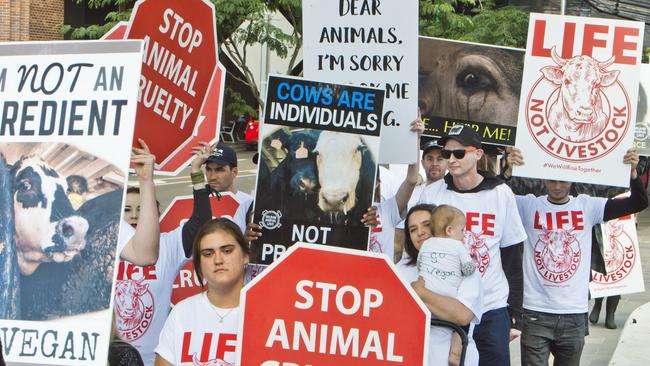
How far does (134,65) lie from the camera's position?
160 inches

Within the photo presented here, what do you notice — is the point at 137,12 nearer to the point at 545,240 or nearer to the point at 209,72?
the point at 209,72

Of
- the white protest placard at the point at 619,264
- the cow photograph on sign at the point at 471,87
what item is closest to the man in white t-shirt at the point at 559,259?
the cow photograph on sign at the point at 471,87

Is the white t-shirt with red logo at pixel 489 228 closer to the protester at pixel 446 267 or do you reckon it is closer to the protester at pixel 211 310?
the protester at pixel 446 267

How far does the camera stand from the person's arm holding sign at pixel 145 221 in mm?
4895

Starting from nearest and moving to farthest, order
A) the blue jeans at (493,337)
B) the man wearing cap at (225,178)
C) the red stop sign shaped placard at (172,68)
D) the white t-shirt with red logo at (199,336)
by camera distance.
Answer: the white t-shirt with red logo at (199,336), the red stop sign shaped placard at (172,68), the blue jeans at (493,337), the man wearing cap at (225,178)

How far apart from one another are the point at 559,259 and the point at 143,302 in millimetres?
2752

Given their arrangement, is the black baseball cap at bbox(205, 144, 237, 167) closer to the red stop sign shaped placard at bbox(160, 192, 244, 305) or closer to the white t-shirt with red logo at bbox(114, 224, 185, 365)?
the red stop sign shaped placard at bbox(160, 192, 244, 305)

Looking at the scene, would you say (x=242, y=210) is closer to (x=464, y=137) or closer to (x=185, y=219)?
(x=185, y=219)

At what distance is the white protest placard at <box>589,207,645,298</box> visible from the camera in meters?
11.2

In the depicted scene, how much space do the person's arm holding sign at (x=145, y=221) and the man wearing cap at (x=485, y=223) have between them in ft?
6.94

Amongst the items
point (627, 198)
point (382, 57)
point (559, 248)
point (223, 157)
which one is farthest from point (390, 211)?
point (627, 198)

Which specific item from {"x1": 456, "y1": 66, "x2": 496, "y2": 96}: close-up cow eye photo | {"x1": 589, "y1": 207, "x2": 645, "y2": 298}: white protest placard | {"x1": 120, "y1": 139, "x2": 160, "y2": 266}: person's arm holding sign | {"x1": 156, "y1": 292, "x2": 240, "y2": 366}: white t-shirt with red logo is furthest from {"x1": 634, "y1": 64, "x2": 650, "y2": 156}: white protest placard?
{"x1": 156, "y1": 292, "x2": 240, "y2": 366}: white t-shirt with red logo

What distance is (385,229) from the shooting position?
6.87 meters

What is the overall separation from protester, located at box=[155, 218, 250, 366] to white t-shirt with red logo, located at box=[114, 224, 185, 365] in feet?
3.91
